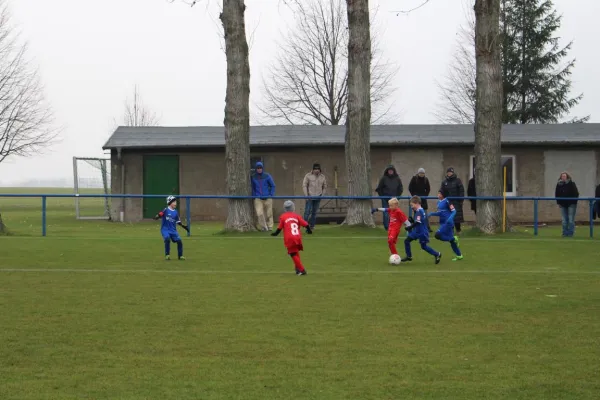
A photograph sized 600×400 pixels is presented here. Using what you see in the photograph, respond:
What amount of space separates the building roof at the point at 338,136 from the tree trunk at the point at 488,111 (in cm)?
1013

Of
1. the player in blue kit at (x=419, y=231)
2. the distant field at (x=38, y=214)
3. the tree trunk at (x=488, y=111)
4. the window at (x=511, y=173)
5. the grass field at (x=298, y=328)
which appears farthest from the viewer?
the window at (x=511, y=173)

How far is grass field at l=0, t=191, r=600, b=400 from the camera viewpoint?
24.8 feet

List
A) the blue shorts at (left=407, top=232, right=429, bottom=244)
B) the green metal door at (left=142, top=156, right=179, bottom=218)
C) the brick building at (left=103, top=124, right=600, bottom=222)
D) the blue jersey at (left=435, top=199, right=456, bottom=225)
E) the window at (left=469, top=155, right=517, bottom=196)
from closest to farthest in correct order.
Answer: the blue shorts at (left=407, top=232, right=429, bottom=244) → the blue jersey at (left=435, top=199, right=456, bottom=225) → the brick building at (left=103, top=124, right=600, bottom=222) → the window at (left=469, top=155, right=517, bottom=196) → the green metal door at (left=142, top=156, right=179, bottom=218)

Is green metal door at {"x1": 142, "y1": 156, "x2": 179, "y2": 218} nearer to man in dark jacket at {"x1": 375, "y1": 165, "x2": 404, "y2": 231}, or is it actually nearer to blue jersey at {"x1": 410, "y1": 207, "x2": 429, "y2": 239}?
man in dark jacket at {"x1": 375, "y1": 165, "x2": 404, "y2": 231}

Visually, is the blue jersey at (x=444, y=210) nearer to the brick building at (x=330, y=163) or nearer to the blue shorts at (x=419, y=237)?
the blue shorts at (x=419, y=237)

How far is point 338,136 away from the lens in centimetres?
3706

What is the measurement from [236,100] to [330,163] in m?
10.4

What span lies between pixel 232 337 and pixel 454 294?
4361mm

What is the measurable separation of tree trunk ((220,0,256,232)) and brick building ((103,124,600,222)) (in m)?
9.09

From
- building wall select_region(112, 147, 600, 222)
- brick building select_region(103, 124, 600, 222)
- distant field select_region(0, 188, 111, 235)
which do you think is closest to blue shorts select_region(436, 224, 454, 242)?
distant field select_region(0, 188, 111, 235)

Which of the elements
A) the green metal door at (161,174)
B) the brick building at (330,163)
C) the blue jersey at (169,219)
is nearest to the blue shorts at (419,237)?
the blue jersey at (169,219)

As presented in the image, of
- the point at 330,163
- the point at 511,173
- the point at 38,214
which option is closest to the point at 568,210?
the point at 511,173

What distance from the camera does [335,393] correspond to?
7.23 meters

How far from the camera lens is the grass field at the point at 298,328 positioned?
7.56 meters
